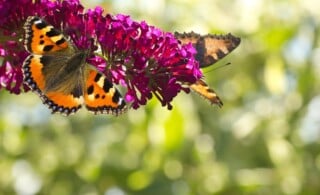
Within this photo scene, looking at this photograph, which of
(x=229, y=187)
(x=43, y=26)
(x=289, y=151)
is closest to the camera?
(x=43, y=26)

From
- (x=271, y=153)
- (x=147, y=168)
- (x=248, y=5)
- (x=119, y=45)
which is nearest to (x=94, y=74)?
(x=119, y=45)

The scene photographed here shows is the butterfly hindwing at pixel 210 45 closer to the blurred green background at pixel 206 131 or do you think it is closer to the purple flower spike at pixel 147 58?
the purple flower spike at pixel 147 58

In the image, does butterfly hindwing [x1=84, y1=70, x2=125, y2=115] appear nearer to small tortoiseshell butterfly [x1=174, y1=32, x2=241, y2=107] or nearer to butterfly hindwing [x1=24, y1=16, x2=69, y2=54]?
butterfly hindwing [x1=24, y1=16, x2=69, y2=54]

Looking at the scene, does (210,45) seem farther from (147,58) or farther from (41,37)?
(41,37)

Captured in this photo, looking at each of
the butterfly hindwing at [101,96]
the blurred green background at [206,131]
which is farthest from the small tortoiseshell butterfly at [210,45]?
the blurred green background at [206,131]

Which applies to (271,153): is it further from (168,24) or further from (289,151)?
(168,24)

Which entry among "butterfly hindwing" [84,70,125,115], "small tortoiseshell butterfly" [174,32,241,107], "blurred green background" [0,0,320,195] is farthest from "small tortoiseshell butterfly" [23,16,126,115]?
"blurred green background" [0,0,320,195]

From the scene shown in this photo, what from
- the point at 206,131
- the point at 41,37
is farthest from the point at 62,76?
the point at 206,131
